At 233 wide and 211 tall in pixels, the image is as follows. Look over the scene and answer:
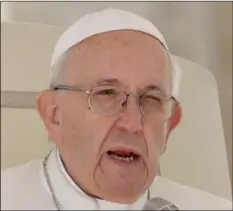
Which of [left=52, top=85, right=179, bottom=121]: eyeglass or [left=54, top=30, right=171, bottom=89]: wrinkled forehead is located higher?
[left=54, top=30, right=171, bottom=89]: wrinkled forehead

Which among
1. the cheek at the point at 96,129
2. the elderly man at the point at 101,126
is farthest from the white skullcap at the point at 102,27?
the cheek at the point at 96,129

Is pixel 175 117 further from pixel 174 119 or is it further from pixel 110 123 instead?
pixel 110 123

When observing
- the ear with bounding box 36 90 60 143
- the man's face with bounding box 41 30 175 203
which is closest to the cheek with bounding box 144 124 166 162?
the man's face with bounding box 41 30 175 203

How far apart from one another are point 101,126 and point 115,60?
11cm

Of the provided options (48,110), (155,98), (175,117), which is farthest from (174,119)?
(48,110)

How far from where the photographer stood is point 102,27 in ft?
2.90

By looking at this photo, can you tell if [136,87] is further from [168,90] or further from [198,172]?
[198,172]

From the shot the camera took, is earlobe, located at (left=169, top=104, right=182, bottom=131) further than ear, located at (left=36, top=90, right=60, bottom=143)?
Yes

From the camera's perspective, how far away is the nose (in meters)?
0.81

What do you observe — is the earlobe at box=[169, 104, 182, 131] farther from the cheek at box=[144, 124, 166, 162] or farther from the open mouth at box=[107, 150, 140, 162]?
the open mouth at box=[107, 150, 140, 162]

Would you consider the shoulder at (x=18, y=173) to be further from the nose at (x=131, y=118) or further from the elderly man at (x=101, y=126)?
the nose at (x=131, y=118)

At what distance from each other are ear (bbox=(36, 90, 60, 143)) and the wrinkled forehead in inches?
1.7

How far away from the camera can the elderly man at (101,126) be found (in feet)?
2.64

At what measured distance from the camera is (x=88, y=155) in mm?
816
